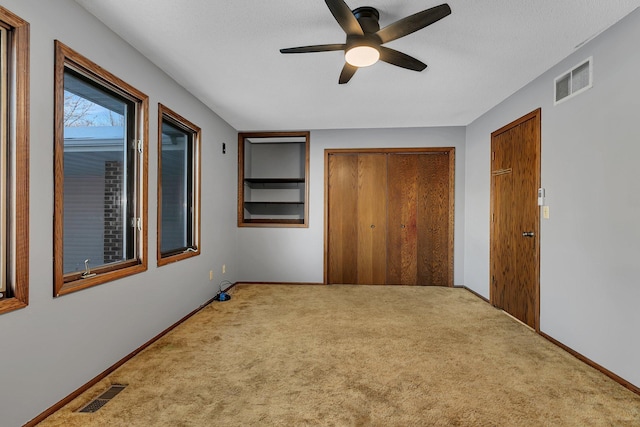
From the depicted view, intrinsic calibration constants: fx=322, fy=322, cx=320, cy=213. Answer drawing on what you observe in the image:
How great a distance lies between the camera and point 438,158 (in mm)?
4984

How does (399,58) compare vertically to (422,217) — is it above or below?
above

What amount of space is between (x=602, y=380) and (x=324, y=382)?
1.93 meters

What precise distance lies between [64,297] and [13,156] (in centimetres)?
85

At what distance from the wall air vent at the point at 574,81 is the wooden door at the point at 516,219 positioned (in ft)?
0.94

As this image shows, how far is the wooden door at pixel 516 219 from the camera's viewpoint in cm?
319

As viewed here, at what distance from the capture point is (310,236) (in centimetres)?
517

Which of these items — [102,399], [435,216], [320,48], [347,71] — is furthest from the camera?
[435,216]

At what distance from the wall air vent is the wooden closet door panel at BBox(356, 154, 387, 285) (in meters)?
2.45

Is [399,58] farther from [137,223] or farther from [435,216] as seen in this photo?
[435,216]

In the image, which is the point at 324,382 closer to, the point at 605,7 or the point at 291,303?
the point at 291,303

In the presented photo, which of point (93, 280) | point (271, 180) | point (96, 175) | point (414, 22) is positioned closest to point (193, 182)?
point (96, 175)

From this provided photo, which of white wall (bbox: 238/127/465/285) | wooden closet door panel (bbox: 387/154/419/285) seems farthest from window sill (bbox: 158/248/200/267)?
wooden closet door panel (bbox: 387/154/419/285)

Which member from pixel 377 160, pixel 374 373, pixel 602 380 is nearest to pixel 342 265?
pixel 377 160

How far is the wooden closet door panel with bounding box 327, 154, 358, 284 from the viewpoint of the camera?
5082 mm
